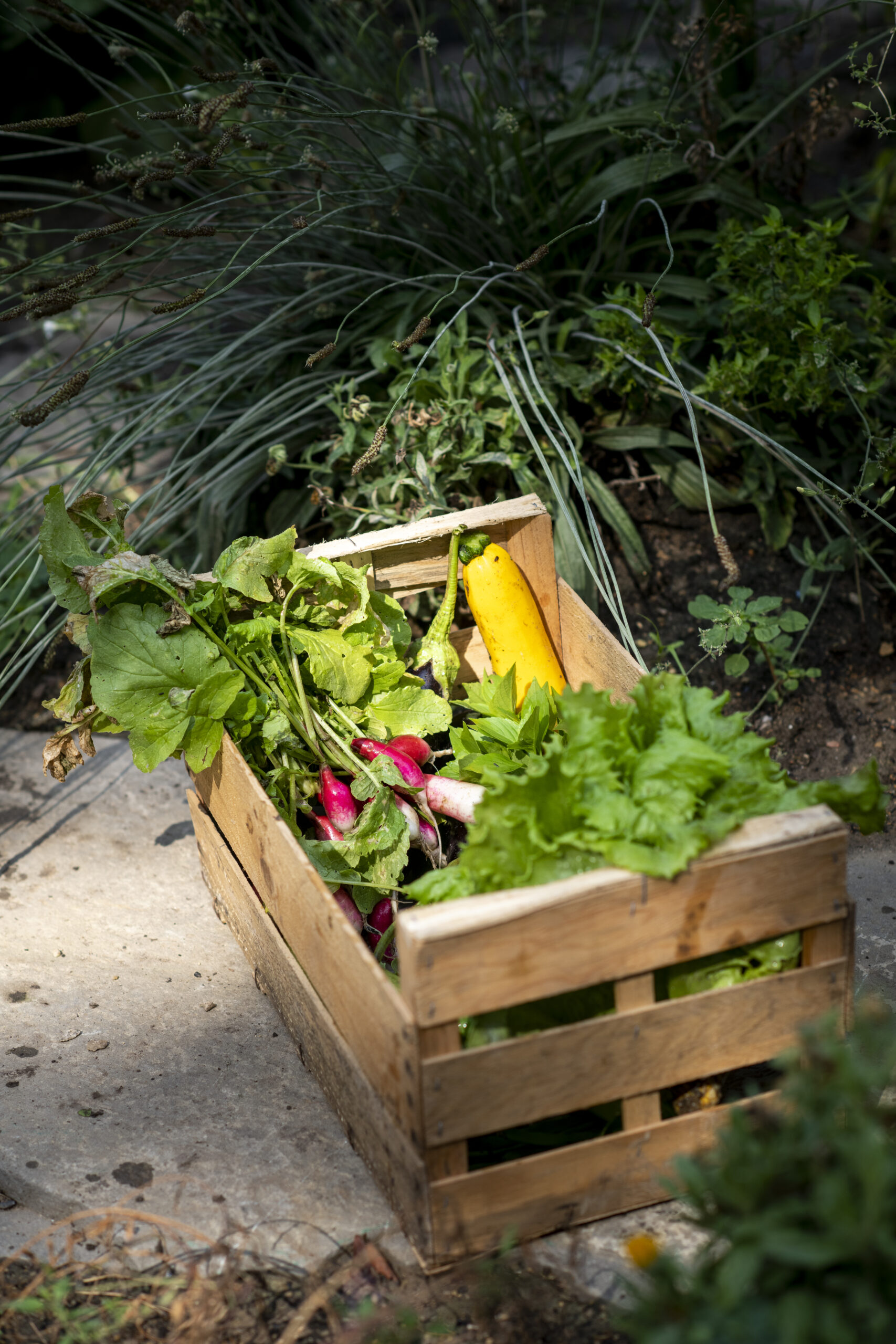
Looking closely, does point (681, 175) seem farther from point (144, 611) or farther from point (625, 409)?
point (144, 611)

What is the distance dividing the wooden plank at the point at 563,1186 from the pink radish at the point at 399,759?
2.08 ft

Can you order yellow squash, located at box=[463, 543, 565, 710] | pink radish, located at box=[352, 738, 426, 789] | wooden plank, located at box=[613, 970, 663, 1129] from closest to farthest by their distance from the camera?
wooden plank, located at box=[613, 970, 663, 1129]
pink radish, located at box=[352, 738, 426, 789]
yellow squash, located at box=[463, 543, 565, 710]

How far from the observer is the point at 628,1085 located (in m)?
1.38

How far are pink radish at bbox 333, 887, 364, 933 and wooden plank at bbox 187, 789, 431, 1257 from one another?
105mm

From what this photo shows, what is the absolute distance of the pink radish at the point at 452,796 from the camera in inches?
71.3

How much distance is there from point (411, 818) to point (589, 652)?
482 millimetres

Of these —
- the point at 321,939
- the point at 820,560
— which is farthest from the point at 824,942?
the point at 820,560

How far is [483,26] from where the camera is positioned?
2.55 m

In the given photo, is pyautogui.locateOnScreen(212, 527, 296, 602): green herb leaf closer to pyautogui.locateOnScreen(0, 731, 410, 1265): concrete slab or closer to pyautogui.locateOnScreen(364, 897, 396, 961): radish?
pyautogui.locateOnScreen(364, 897, 396, 961): radish

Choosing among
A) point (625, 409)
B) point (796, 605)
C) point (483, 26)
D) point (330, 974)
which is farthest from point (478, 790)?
point (483, 26)

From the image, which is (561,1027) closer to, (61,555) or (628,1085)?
(628,1085)

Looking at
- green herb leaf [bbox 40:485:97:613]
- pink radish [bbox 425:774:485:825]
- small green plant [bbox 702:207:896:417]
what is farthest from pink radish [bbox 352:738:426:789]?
small green plant [bbox 702:207:896:417]

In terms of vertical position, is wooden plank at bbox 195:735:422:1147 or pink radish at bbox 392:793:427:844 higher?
wooden plank at bbox 195:735:422:1147

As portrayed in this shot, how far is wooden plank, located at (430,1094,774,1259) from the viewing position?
1351 mm
